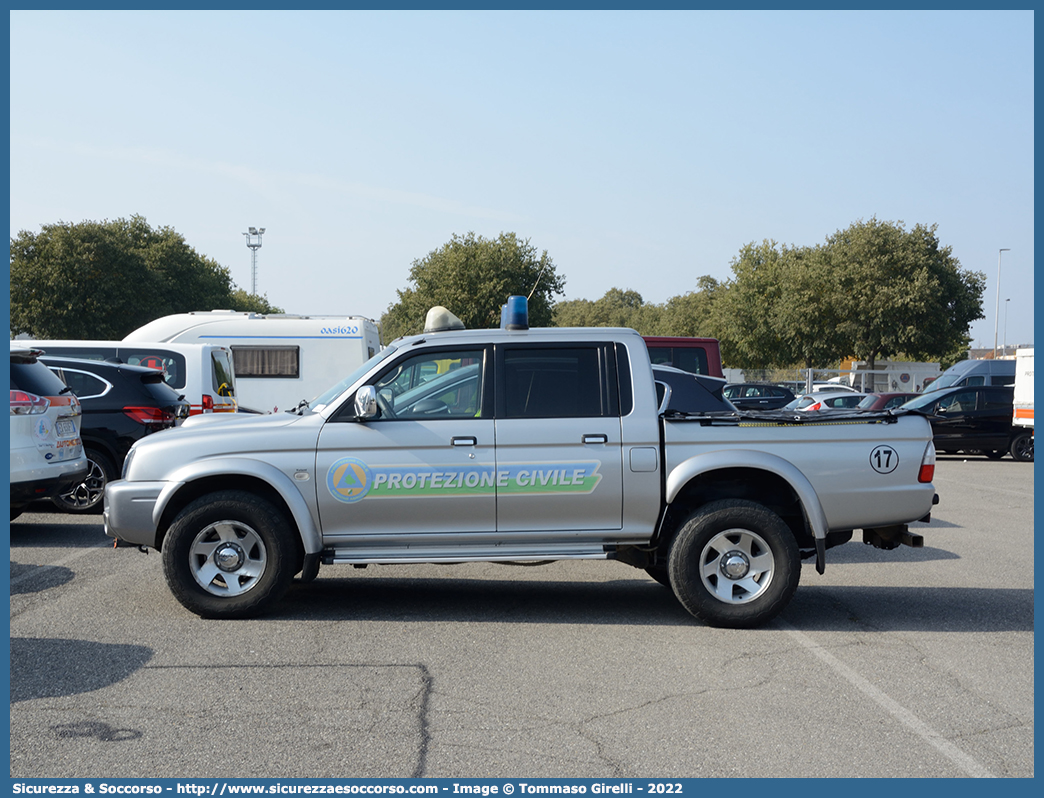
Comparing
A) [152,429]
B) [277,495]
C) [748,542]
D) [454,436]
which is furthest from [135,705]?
[152,429]

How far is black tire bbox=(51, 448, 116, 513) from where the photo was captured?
37.8 ft

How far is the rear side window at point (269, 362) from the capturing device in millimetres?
21078

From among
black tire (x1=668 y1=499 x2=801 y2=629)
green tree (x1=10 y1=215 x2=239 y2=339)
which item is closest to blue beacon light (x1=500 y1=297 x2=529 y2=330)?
black tire (x1=668 y1=499 x2=801 y2=629)

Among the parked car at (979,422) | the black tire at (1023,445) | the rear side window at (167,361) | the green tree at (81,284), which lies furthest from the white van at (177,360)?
the green tree at (81,284)

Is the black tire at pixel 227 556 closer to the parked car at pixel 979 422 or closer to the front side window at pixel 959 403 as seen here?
the parked car at pixel 979 422

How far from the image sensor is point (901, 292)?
5172 centimetres

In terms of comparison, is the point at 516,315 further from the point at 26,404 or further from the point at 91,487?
the point at 91,487

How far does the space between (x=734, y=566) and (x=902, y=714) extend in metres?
1.85

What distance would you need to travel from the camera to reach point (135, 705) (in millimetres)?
4789

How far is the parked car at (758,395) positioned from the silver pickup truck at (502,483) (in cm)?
2000

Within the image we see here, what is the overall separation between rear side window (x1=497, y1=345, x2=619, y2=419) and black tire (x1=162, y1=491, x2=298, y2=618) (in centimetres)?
176

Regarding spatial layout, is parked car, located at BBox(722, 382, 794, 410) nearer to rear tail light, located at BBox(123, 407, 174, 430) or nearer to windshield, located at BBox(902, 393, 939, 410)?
windshield, located at BBox(902, 393, 939, 410)

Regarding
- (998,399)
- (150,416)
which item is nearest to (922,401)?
(998,399)
